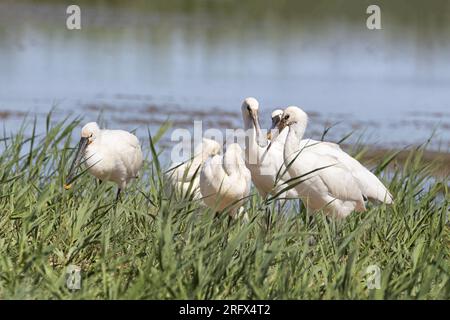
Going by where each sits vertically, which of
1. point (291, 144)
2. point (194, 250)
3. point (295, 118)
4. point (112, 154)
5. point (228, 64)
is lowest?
point (194, 250)

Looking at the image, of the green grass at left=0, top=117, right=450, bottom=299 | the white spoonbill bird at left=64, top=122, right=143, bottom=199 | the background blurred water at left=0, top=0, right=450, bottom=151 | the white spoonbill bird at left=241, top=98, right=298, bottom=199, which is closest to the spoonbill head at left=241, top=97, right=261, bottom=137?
the white spoonbill bird at left=241, top=98, right=298, bottom=199

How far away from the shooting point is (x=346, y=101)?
52.6 ft

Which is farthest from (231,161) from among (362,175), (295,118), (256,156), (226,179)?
(362,175)

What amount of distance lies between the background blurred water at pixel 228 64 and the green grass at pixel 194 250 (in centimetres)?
326

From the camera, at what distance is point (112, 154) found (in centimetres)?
855

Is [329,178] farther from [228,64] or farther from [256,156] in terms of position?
[228,64]

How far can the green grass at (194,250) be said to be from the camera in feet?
17.6

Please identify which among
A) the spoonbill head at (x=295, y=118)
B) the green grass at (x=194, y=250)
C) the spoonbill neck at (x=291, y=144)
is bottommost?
the green grass at (x=194, y=250)

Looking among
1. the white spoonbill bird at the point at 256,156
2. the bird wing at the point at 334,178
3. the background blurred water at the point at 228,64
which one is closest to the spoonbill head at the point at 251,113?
the white spoonbill bird at the point at 256,156

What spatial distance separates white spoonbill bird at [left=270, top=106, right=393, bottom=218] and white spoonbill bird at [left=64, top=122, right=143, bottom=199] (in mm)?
1407

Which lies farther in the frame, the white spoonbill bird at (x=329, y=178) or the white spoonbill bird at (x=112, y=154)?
the white spoonbill bird at (x=112, y=154)

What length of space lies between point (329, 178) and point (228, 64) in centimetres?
1143

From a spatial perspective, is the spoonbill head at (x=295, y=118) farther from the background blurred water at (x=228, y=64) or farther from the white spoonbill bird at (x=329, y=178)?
the background blurred water at (x=228, y=64)

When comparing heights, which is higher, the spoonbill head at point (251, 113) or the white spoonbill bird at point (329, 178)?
the spoonbill head at point (251, 113)
